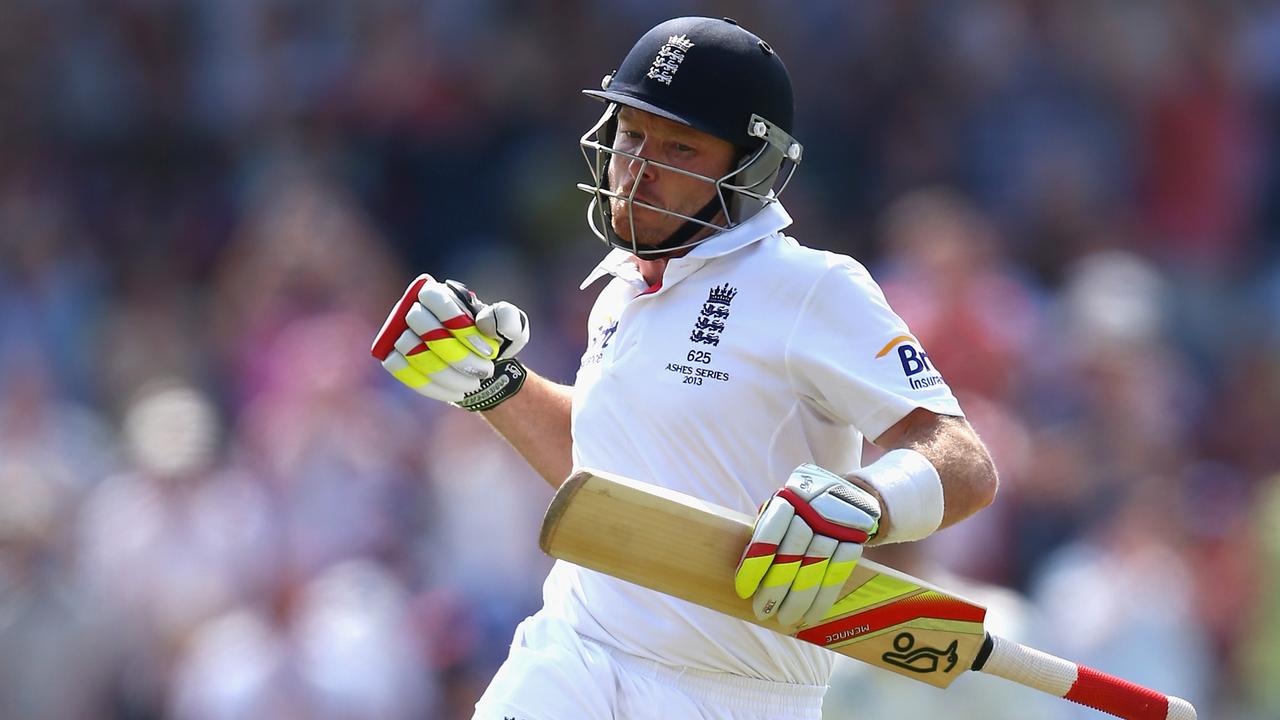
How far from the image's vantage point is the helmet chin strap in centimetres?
380

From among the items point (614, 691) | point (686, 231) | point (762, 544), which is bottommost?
point (614, 691)

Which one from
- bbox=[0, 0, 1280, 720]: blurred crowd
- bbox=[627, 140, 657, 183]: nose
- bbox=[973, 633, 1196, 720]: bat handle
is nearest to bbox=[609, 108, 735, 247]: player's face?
bbox=[627, 140, 657, 183]: nose

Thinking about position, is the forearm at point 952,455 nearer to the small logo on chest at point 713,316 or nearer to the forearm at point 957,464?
the forearm at point 957,464

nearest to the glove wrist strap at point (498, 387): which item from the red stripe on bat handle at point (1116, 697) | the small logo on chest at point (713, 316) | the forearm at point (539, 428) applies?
the forearm at point (539, 428)

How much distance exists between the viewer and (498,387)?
4.12m

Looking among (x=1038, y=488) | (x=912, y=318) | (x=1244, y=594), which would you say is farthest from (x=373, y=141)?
(x=1244, y=594)

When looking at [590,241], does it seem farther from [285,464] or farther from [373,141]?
[285,464]

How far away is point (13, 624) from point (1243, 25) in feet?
20.3

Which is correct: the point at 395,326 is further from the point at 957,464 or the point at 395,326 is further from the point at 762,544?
the point at 957,464

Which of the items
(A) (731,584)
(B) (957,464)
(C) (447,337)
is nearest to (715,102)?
(C) (447,337)

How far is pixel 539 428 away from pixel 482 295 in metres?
4.67

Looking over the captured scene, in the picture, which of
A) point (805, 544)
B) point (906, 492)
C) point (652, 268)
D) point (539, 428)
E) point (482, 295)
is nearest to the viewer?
point (805, 544)

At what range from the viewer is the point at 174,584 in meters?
7.46

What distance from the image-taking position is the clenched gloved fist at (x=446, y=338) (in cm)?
395
